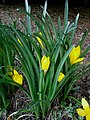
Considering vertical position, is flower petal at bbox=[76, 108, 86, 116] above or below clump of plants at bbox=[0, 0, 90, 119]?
below

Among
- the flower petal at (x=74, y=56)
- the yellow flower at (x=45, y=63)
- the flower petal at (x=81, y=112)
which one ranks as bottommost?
the flower petal at (x=81, y=112)

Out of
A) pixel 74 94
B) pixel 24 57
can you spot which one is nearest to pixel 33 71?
pixel 24 57

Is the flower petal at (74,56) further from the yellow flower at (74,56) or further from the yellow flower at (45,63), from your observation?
the yellow flower at (45,63)

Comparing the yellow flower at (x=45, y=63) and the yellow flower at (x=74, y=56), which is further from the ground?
the yellow flower at (x=74, y=56)

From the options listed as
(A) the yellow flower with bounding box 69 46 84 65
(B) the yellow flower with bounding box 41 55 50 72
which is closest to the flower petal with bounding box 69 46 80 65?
(A) the yellow flower with bounding box 69 46 84 65

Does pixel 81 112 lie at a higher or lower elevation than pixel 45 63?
lower

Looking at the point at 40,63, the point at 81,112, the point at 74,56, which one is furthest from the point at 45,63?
the point at 81,112

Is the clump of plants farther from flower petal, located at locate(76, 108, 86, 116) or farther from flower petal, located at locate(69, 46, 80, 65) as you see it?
flower petal, located at locate(76, 108, 86, 116)

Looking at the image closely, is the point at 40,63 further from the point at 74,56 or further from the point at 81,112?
the point at 81,112

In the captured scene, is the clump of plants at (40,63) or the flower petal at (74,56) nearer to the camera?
the clump of plants at (40,63)

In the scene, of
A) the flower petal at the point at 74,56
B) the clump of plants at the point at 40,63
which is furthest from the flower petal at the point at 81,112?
the flower petal at the point at 74,56

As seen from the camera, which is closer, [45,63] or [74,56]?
[45,63]

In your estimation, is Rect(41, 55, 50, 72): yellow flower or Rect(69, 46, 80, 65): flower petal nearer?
Rect(41, 55, 50, 72): yellow flower
